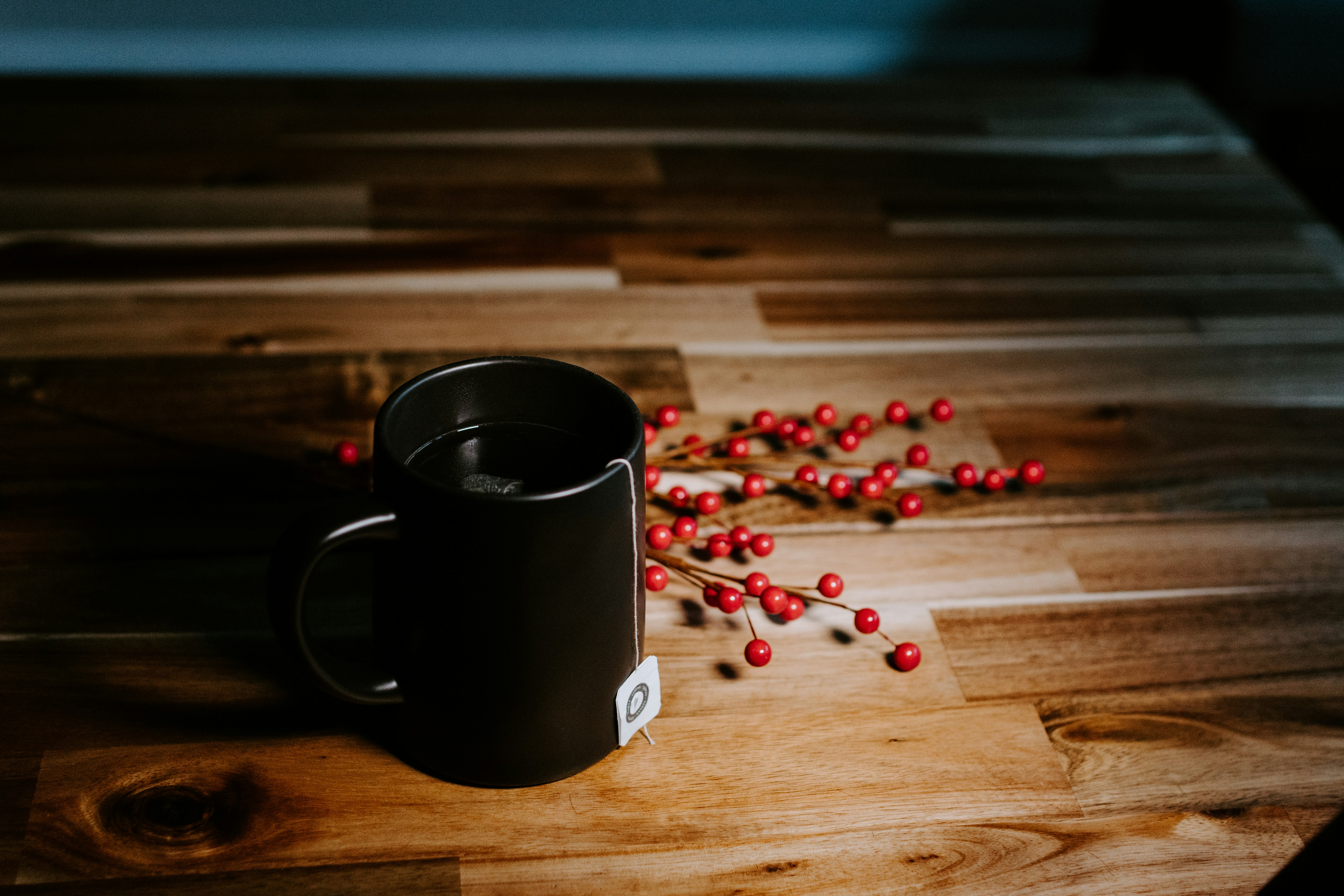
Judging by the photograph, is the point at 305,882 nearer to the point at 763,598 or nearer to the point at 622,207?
the point at 763,598

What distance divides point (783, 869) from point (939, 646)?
172 millimetres

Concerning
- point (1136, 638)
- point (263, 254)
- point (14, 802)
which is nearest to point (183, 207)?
point (263, 254)

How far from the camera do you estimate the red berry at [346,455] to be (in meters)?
0.67

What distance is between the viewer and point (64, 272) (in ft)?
2.71

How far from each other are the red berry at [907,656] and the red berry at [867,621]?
2 centimetres

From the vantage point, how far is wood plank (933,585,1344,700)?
576mm

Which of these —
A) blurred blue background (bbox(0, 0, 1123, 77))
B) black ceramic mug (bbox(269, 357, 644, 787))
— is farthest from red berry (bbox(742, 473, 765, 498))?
blurred blue background (bbox(0, 0, 1123, 77))

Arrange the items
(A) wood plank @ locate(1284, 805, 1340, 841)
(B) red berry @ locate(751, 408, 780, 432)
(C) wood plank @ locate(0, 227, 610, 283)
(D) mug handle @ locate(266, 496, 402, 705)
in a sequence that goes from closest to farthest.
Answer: (D) mug handle @ locate(266, 496, 402, 705)
(A) wood plank @ locate(1284, 805, 1340, 841)
(B) red berry @ locate(751, 408, 780, 432)
(C) wood plank @ locate(0, 227, 610, 283)

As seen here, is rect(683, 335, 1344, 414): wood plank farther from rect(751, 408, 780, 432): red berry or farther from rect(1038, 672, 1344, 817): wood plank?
rect(1038, 672, 1344, 817): wood plank

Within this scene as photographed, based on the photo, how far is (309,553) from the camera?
0.38 m

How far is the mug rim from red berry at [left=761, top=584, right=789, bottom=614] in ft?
0.55

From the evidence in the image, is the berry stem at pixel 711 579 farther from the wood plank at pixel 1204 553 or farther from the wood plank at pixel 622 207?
the wood plank at pixel 622 207

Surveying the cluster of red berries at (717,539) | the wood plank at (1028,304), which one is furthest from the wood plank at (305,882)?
the wood plank at (1028,304)

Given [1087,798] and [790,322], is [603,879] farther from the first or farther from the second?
[790,322]
